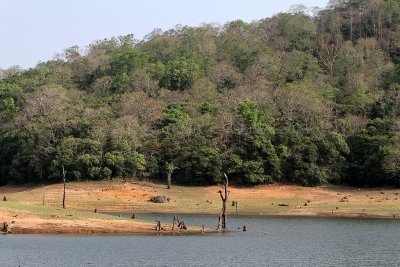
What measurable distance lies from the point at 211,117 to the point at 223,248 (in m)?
59.0

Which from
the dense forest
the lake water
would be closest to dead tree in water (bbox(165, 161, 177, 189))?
the dense forest

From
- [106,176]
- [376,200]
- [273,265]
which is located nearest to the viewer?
[273,265]

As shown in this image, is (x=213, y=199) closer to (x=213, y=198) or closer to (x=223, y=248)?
(x=213, y=198)

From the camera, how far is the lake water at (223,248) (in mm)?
49188

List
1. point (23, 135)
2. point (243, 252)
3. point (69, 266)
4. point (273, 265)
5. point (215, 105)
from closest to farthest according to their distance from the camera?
1. point (69, 266)
2. point (273, 265)
3. point (243, 252)
4. point (23, 135)
5. point (215, 105)

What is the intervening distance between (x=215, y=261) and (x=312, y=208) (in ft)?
141

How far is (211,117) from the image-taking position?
11481cm

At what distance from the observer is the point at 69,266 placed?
150 ft

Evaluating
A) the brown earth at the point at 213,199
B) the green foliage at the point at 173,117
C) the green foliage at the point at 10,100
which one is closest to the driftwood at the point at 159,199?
the brown earth at the point at 213,199

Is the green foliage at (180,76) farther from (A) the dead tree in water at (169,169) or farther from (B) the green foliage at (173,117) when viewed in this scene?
(A) the dead tree in water at (169,169)

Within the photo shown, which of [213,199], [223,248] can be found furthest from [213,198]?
[223,248]

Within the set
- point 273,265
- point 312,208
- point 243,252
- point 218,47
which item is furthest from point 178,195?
point 218,47

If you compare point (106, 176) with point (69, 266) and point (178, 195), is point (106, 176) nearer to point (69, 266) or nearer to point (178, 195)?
point (178, 195)

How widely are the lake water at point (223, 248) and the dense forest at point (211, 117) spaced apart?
100ft
